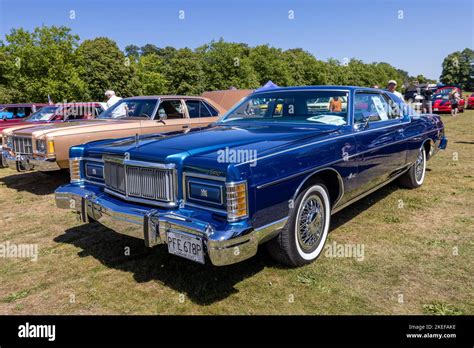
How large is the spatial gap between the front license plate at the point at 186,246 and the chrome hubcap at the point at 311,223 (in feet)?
3.30

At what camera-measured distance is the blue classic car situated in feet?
9.01

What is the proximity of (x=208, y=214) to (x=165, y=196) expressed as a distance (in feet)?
1.36

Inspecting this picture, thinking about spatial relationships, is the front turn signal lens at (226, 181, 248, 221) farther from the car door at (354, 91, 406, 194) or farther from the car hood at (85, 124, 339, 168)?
the car door at (354, 91, 406, 194)

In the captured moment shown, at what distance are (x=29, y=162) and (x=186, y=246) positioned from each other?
196 inches

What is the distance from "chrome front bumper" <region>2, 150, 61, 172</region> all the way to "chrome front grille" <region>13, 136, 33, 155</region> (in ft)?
0.31

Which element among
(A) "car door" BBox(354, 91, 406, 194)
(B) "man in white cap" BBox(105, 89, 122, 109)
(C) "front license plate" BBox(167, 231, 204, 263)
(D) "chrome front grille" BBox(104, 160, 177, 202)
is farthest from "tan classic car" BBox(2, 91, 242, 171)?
(C) "front license plate" BBox(167, 231, 204, 263)

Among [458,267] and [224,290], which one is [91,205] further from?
[458,267]

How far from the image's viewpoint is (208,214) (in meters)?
2.82

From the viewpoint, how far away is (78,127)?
671cm

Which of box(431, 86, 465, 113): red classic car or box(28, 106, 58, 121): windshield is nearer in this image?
box(28, 106, 58, 121): windshield

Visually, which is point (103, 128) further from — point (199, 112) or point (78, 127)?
point (199, 112)

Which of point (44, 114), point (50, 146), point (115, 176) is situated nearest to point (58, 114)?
point (44, 114)

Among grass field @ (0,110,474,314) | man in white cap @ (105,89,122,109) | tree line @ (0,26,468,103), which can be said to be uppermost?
tree line @ (0,26,468,103)

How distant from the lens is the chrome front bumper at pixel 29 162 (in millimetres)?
6355
